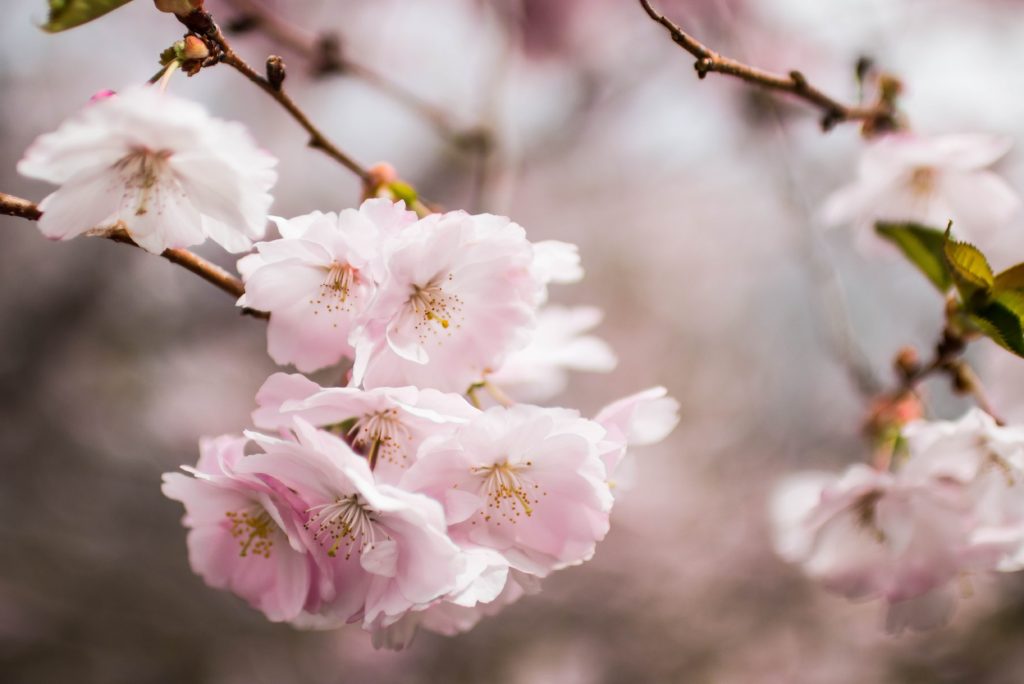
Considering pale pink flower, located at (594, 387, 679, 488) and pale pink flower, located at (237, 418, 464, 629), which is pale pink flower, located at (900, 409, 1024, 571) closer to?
pale pink flower, located at (594, 387, 679, 488)

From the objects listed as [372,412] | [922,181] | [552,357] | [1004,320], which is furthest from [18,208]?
[922,181]

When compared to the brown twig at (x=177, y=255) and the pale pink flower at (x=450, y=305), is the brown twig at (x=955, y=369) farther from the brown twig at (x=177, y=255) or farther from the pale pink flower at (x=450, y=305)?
the brown twig at (x=177, y=255)

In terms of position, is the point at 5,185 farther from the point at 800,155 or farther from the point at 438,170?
the point at 800,155

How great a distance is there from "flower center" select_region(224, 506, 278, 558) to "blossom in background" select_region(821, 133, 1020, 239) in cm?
106

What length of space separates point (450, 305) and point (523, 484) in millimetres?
211

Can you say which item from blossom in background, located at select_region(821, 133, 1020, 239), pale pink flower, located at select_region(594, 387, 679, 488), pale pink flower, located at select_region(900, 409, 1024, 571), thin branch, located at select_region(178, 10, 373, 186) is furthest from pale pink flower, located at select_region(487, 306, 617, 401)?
blossom in background, located at select_region(821, 133, 1020, 239)

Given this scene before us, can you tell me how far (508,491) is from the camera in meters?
0.79

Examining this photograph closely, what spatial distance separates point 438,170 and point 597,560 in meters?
1.98

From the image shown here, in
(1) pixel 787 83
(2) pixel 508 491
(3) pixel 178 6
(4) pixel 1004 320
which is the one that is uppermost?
(1) pixel 787 83

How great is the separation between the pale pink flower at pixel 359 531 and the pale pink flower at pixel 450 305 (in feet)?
0.28

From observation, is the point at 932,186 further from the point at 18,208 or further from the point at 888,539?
the point at 18,208

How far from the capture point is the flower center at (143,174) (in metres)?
0.71

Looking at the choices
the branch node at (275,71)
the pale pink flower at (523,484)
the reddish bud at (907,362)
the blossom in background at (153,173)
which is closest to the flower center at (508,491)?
the pale pink flower at (523,484)

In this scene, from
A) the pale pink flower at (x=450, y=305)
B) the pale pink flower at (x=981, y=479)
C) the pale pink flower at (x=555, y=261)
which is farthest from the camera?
the pale pink flower at (x=981, y=479)
